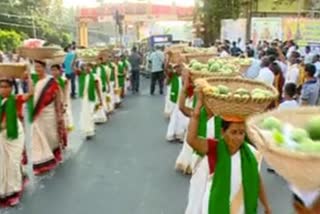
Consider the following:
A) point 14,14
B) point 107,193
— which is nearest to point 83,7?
point 14,14

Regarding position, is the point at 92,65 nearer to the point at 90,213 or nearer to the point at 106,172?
the point at 106,172

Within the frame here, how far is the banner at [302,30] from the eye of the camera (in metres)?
17.2

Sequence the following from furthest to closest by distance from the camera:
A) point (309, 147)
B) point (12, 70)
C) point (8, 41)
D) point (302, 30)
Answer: point (8, 41) < point (302, 30) < point (12, 70) < point (309, 147)

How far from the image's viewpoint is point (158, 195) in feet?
25.2

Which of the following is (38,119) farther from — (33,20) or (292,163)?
(33,20)

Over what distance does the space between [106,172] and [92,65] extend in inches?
184

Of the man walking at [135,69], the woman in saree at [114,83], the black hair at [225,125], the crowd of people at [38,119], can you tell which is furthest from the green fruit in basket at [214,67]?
the man walking at [135,69]

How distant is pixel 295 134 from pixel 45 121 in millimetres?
6726

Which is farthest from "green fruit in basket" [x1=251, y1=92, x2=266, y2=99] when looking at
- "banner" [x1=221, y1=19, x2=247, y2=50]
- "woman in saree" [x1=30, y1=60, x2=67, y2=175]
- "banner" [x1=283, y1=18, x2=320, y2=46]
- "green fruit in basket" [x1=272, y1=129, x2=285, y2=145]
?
"banner" [x1=221, y1=19, x2=247, y2=50]

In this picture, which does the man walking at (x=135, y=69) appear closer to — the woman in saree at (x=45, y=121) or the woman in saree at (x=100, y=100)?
the woman in saree at (x=100, y=100)

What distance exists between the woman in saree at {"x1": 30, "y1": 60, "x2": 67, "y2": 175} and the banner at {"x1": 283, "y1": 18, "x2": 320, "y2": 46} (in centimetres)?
975

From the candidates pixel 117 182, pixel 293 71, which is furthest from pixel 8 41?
pixel 117 182

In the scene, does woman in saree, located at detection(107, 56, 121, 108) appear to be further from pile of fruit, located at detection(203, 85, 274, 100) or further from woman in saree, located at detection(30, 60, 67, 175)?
pile of fruit, located at detection(203, 85, 274, 100)

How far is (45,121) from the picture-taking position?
880 centimetres
